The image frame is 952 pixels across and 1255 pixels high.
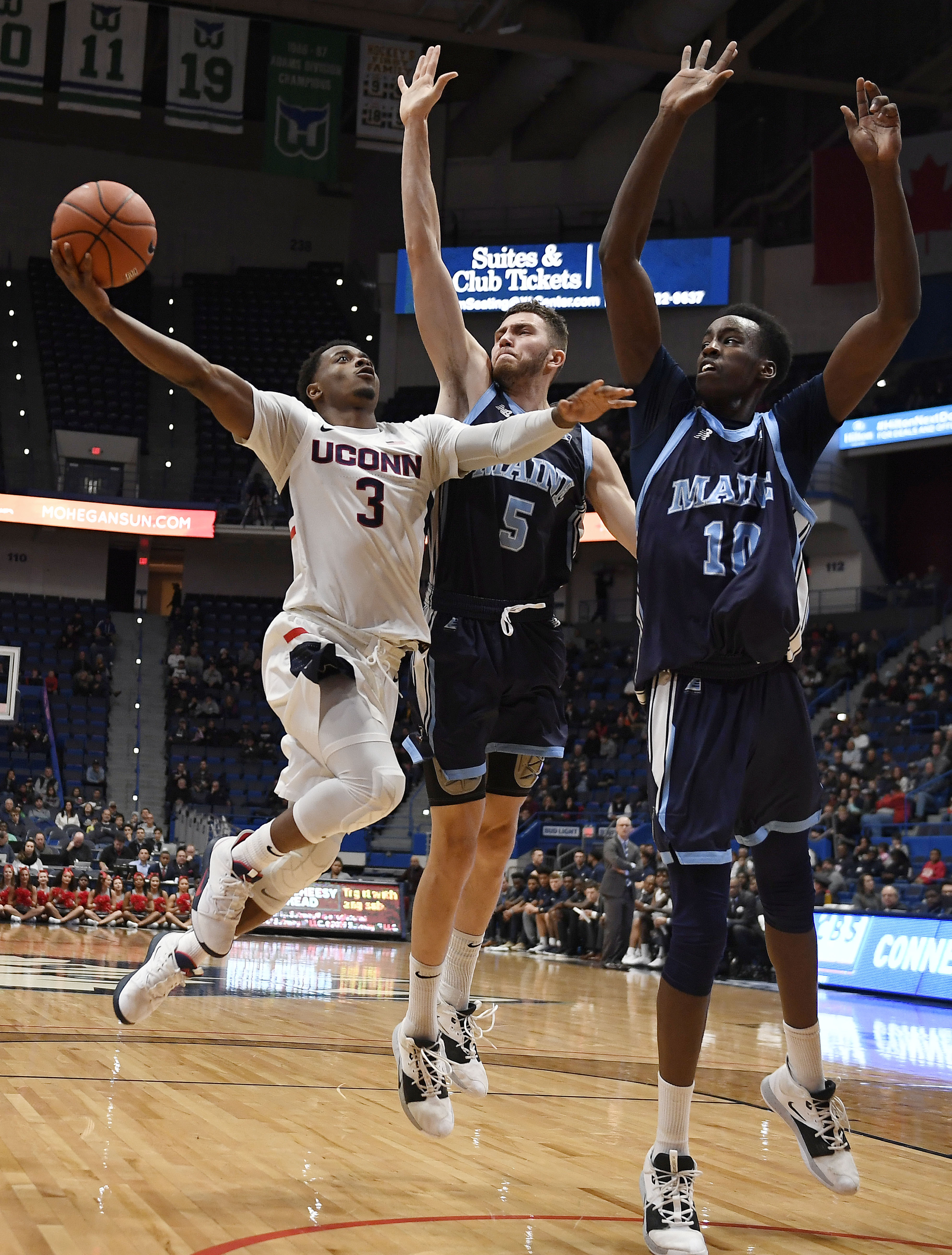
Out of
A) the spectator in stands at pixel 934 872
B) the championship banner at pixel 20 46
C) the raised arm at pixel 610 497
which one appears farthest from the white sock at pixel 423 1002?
the championship banner at pixel 20 46

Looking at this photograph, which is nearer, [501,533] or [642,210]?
[642,210]

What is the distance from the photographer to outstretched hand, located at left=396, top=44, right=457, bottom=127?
5.34 meters

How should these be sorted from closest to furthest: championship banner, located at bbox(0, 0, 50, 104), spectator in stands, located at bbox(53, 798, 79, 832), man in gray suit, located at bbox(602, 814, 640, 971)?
man in gray suit, located at bbox(602, 814, 640, 971)
championship banner, located at bbox(0, 0, 50, 104)
spectator in stands, located at bbox(53, 798, 79, 832)

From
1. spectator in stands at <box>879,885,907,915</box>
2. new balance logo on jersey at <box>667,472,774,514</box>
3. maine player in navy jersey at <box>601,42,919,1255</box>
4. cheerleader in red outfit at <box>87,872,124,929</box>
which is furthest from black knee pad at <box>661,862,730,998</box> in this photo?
cheerleader in red outfit at <box>87,872,124,929</box>

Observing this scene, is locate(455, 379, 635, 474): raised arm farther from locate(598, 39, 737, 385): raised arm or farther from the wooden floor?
the wooden floor

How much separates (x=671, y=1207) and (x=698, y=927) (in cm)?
74

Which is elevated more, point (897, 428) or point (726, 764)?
point (897, 428)

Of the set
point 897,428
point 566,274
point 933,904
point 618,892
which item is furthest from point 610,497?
point 566,274

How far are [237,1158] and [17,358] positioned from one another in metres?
31.3

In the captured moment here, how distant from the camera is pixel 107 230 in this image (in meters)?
4.81

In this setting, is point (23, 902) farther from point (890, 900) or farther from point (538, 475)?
point (538, 475)

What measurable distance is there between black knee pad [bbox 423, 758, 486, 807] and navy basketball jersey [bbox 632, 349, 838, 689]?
3.16 ft

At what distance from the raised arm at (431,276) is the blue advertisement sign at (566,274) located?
24.6 meters

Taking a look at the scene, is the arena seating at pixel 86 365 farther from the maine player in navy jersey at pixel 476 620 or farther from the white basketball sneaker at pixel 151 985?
the white basketball sneaker at pixel 151 985
